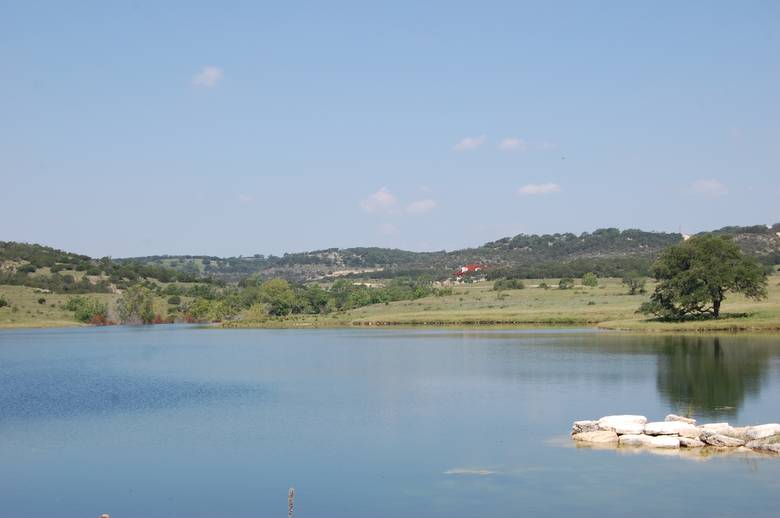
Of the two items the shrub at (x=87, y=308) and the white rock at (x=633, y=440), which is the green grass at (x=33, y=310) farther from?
the white rock at (x=633, y=440)

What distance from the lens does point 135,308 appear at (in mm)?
153125

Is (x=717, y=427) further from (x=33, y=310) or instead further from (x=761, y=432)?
(x=33, y=310)

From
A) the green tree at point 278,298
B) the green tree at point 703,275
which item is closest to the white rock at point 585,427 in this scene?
the green tree at point 703,275

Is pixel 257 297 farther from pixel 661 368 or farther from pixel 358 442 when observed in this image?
pixel 358 442

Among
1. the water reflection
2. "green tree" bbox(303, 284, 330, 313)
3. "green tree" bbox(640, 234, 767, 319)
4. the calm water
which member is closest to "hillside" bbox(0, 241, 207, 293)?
"green tree" bbox(303, 284, 330, 313)

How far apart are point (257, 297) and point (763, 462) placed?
441 ft

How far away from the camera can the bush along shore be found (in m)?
24.8

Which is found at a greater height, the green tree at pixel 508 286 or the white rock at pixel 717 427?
the green tree at pixel 508 286

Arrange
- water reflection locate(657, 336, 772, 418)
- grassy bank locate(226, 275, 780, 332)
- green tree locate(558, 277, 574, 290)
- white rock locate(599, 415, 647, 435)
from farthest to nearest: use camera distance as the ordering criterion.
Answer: green tree locate(558, 277, 574, 290)
grassy bank locate(226, 275, 780, 332)
water reflection locate(657, 336, 772, 418)
white rock locate(599, 415, 647, 435)

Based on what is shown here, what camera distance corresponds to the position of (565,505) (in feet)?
64.5

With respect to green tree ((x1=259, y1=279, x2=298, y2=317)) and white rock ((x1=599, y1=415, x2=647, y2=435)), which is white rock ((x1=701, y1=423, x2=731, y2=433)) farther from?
green tree ((x1=259, y1=279, x2=298, y2=317))

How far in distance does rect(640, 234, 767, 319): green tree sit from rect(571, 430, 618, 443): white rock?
163ft

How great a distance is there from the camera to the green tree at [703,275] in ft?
237

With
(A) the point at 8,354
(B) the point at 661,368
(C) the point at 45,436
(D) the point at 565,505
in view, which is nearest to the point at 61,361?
(A) the point at 8,354
